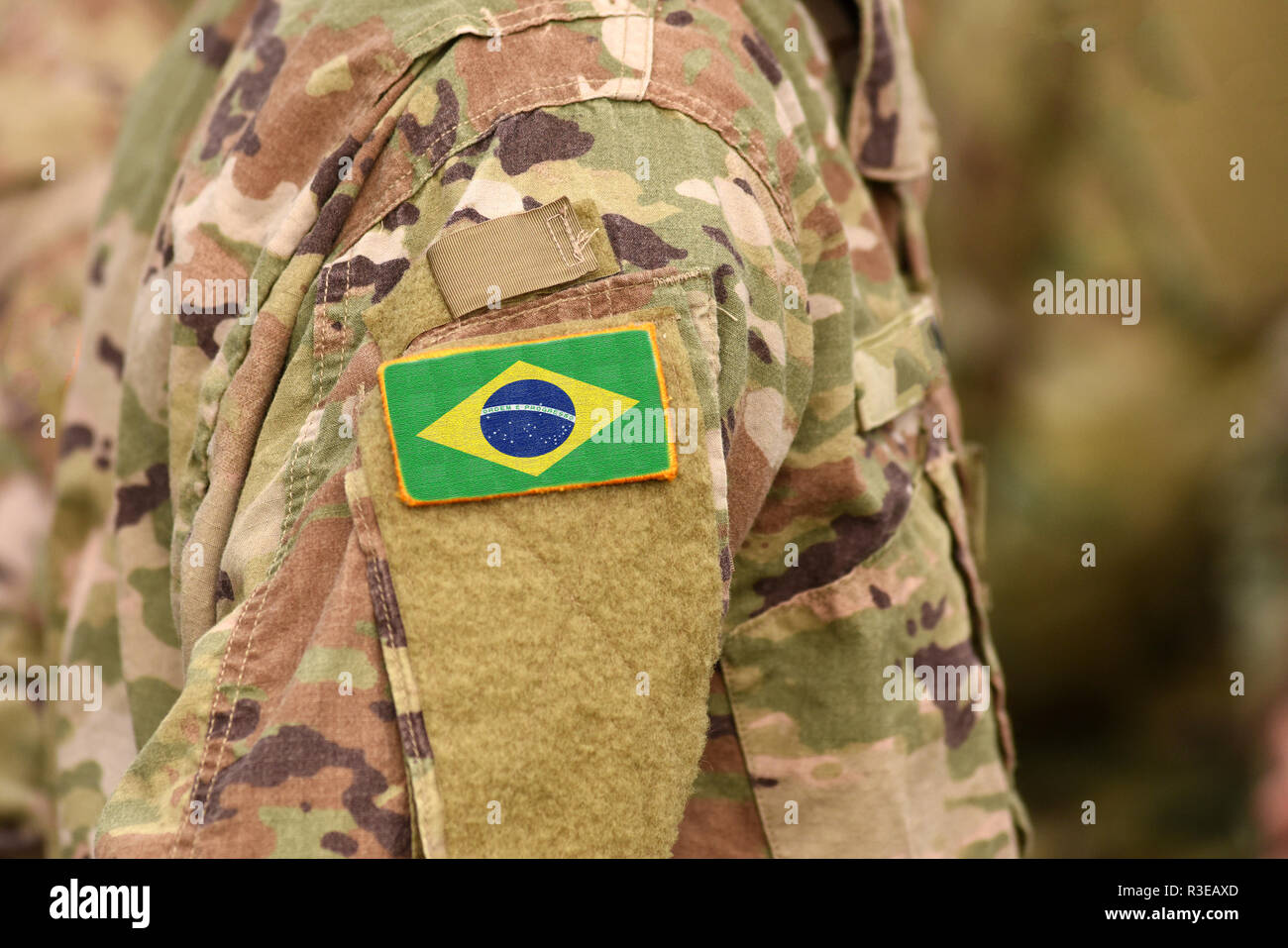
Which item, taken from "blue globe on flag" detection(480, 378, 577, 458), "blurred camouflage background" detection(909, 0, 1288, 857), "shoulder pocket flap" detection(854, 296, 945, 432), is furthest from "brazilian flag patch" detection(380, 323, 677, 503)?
"blurred camouflage background" detection(909, 0, 1288, 857)

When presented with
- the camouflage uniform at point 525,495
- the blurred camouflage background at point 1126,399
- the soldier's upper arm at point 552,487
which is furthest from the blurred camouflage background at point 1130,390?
the soldier's upper arm at point 552,487

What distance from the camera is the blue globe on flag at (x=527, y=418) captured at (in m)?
0.48

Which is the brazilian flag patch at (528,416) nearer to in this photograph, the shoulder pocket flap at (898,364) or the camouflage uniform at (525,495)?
the camouflage uniform at (525,495)

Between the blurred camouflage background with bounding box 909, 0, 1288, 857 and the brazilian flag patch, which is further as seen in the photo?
the blurred camouflage background with bounding box 909, 0, 1288, 857

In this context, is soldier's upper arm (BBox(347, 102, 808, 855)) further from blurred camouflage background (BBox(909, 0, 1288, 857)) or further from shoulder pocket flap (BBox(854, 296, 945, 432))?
blurred camouflage background (BBox(909, 0, 1288, 857))

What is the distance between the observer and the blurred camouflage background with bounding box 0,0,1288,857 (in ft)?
5.63

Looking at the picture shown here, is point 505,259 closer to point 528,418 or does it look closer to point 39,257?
point 528,418

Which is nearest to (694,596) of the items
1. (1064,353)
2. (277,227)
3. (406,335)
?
(406,335)

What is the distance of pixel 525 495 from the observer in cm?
48

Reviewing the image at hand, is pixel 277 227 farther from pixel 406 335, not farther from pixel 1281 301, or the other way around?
pixel 1281 301

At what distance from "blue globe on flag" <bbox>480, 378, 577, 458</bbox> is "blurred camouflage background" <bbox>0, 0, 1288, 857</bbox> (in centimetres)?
155

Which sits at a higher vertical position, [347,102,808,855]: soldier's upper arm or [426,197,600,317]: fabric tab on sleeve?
[426,197,600,317]: fabric tab on sleeve

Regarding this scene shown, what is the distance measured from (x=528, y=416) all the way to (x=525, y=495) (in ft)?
0.12

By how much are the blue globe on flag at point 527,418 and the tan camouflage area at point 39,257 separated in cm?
44
